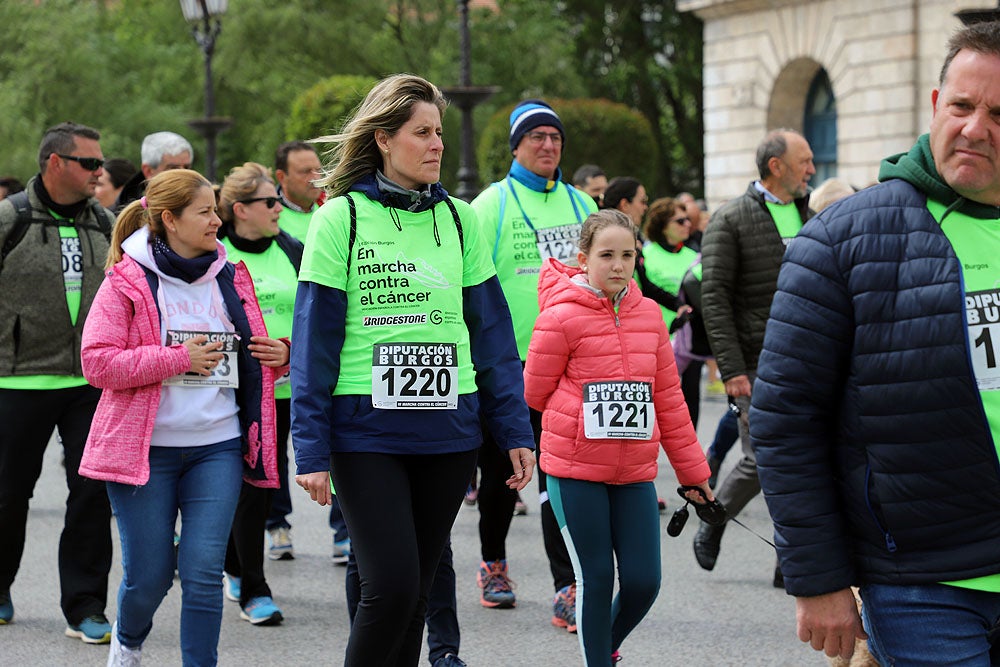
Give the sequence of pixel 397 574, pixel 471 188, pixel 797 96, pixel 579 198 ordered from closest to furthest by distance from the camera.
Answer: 1. pixel 397 574
2. pixel 579 198
3. pixel 471 188
4. pixel 797 96

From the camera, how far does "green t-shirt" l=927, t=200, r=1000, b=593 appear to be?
272 cm

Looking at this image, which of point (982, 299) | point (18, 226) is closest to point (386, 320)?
point (982, 299)

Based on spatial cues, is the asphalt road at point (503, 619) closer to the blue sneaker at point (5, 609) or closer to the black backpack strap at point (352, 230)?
the blue sneaker at point (5, 609)

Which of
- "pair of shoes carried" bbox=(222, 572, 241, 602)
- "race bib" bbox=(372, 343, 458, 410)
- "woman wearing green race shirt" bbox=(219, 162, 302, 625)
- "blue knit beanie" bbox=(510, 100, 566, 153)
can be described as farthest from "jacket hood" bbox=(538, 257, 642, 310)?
"pair of shoes carried" bbox=(222, 572, 241, 602)

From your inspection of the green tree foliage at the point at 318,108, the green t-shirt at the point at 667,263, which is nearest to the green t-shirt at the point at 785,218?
the green t-shirt at the point at 667,263

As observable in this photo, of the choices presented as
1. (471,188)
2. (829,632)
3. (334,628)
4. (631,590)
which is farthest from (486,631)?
(471,188)

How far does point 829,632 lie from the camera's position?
2752mm

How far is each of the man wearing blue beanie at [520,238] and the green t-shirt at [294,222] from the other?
4.14ft

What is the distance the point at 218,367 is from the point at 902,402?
273cm

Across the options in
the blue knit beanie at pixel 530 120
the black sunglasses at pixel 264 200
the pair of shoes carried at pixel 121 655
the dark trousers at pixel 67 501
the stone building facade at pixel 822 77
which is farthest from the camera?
the stone building facade at pixel 822 77

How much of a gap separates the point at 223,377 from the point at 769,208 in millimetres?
3107

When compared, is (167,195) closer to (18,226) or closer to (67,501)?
(18,226)

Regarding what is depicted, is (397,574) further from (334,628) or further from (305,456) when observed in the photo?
(334,628)

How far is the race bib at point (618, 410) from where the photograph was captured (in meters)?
4.93
